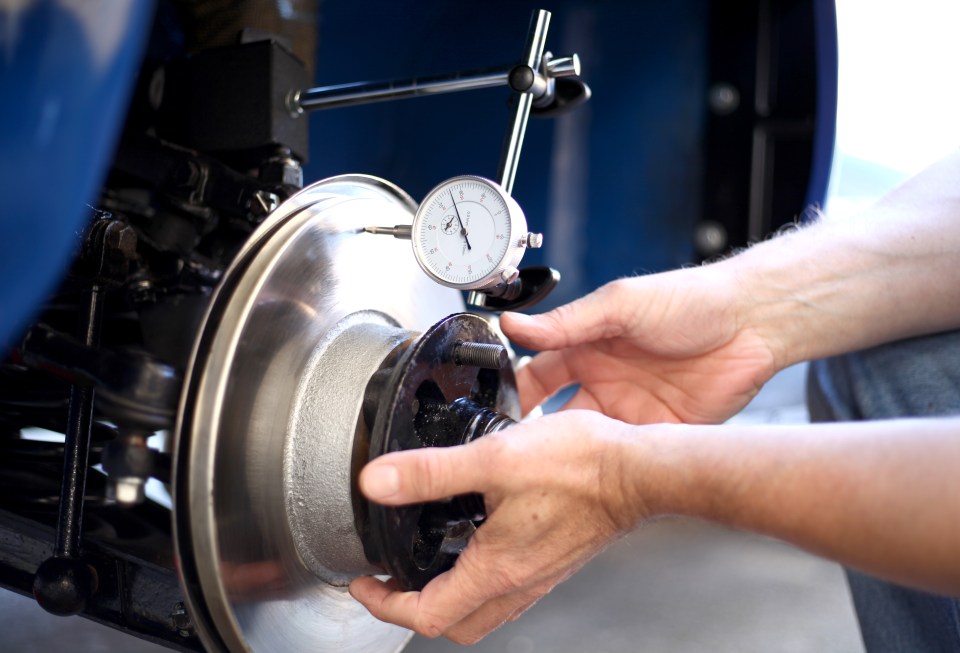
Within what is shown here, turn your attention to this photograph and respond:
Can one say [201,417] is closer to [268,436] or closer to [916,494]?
[268,436]

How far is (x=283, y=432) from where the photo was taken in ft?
2.23

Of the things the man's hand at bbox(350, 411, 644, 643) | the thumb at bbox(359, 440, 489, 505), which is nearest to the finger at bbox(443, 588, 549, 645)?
the man's hand at bbox(350, 411, 644, 643)

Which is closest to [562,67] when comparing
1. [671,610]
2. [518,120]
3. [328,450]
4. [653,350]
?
[518,120]

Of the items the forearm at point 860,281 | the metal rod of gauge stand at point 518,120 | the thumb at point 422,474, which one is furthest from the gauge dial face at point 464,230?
Answer: the forearm at point 860,281

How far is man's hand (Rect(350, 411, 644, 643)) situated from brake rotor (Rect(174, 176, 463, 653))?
0.28 ft

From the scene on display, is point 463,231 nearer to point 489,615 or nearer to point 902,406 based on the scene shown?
point 489,615

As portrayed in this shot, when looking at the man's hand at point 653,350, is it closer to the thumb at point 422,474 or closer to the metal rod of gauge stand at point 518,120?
the metal rod of gauge stand at point 518,120

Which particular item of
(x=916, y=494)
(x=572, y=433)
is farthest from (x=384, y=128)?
(x=916, y=494)

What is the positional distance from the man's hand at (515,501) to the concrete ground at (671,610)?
0.43 meters

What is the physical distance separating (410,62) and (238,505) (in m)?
1.02

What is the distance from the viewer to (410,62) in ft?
4.77

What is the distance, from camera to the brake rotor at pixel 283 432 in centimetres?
61

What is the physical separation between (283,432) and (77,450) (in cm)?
19

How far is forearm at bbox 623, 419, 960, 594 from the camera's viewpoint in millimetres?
495
